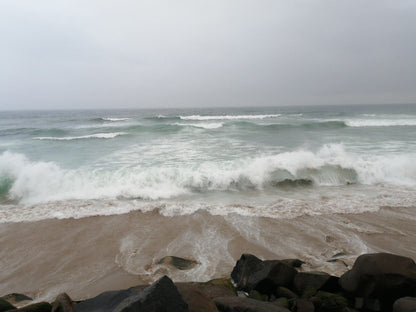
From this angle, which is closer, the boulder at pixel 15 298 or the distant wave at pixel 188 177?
the boulder at pixel 15 298

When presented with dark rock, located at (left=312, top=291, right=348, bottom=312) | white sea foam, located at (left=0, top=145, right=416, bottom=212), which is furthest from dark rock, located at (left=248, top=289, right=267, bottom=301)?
white sea foam, located at (left=0, top=145, right=416, bottom=212)

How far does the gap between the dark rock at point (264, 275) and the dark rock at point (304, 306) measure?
394 mm

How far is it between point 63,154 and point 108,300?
11806 mm

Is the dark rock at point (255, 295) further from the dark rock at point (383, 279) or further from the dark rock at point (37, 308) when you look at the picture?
the dark rock at point (37, 308)

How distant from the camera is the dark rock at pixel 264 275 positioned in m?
2.79

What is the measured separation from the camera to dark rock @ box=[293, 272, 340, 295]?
2715 millimetres

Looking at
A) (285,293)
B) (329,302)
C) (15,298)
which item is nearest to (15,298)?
(15,298)

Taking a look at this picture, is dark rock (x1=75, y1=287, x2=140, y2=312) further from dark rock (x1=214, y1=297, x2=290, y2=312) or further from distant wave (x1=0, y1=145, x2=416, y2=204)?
distant wave (x1=0, y1=145, x2=416, y2=204)

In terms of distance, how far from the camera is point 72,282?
3363mm

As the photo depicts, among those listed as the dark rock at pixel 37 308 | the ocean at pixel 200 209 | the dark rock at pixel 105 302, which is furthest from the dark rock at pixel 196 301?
the dark rock at pixel 37 308

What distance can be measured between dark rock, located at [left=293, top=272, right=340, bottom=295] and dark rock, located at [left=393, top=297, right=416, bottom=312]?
583 millimetres

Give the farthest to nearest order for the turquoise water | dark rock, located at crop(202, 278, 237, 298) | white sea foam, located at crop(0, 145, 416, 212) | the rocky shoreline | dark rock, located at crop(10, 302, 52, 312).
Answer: white sea foam, located at crop(0, 145, 416, 212)
the turquoise water
dark rock, located at crop(202, 278, 237, 298)
dark rock, located at crop(10, 302, 52, 312)
the rocky shoreline

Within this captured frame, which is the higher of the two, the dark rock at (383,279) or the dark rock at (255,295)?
the dark rock at (383,279)

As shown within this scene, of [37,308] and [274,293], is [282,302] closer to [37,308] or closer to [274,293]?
[274,293]
